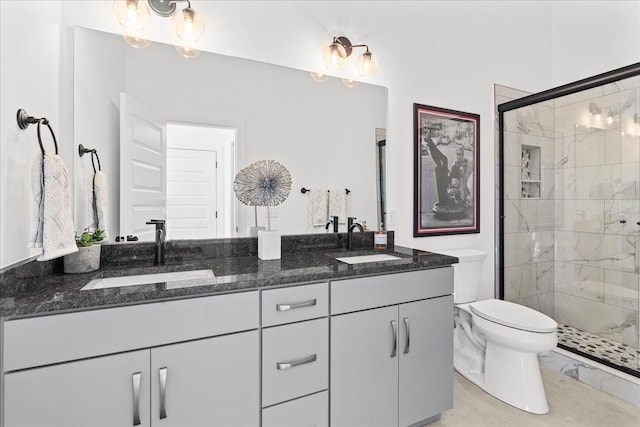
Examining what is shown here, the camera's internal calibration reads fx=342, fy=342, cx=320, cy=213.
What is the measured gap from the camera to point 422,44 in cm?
237

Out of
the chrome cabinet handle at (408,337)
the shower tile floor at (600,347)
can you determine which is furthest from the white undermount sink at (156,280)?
the shower tile floor at (600,347)

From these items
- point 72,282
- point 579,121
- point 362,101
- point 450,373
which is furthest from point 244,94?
point 579,121

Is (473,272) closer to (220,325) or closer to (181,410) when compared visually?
(220,325)

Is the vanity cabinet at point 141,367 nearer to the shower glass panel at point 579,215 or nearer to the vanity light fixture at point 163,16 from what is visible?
the vanity light fixture at point 163,16

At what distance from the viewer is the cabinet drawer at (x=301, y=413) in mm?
1327

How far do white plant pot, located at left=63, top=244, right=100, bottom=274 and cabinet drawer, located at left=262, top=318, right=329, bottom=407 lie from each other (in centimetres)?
80

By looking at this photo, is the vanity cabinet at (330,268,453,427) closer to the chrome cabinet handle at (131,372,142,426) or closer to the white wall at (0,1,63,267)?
the chrome cabinet handle at (131,372,142,426)

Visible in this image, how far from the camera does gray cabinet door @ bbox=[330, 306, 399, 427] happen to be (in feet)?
4.82

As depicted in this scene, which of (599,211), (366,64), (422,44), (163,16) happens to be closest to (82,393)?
(163,16)

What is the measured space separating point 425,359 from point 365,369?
0.35 meters

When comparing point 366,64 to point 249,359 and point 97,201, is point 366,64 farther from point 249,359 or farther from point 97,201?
point 249,359

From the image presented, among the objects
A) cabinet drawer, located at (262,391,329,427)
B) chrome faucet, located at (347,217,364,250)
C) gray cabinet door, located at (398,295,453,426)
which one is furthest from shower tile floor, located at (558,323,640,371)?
cabinet drawer, located at (262,391,329,427)

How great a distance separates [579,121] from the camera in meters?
2.44

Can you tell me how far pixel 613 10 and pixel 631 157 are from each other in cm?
131
